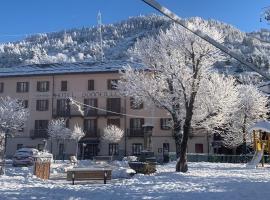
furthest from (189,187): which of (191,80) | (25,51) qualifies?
(25,51)

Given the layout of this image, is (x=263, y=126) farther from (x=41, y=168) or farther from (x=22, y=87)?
(x=22, y=87)

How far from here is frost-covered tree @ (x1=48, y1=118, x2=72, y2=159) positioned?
51000mm

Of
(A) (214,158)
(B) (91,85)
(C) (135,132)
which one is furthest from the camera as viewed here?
(B) (91,85)

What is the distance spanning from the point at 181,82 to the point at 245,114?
2763cm

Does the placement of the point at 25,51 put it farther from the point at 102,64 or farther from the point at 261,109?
the point at 261,109

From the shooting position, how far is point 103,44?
510 feet

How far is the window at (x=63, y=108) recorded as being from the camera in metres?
54.8

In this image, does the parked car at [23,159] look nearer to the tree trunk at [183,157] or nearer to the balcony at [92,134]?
the tree trunk at [183,157]

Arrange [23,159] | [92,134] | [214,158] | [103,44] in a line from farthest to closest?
[103,44] < [92,134] < [214,158] < [23,159]

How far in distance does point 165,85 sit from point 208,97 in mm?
3121

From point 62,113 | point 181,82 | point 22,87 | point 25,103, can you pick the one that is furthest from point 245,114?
point 22,87

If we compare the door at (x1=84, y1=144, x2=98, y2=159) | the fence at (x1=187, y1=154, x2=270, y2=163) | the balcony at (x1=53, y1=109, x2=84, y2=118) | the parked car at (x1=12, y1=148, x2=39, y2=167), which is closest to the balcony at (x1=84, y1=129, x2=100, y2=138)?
the door at (x1=84, y1=144, x2=98, y2=159)

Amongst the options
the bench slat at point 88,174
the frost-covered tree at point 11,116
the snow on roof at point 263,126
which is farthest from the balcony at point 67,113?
the bench slat at point 88,174

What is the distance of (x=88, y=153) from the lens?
5356cm
